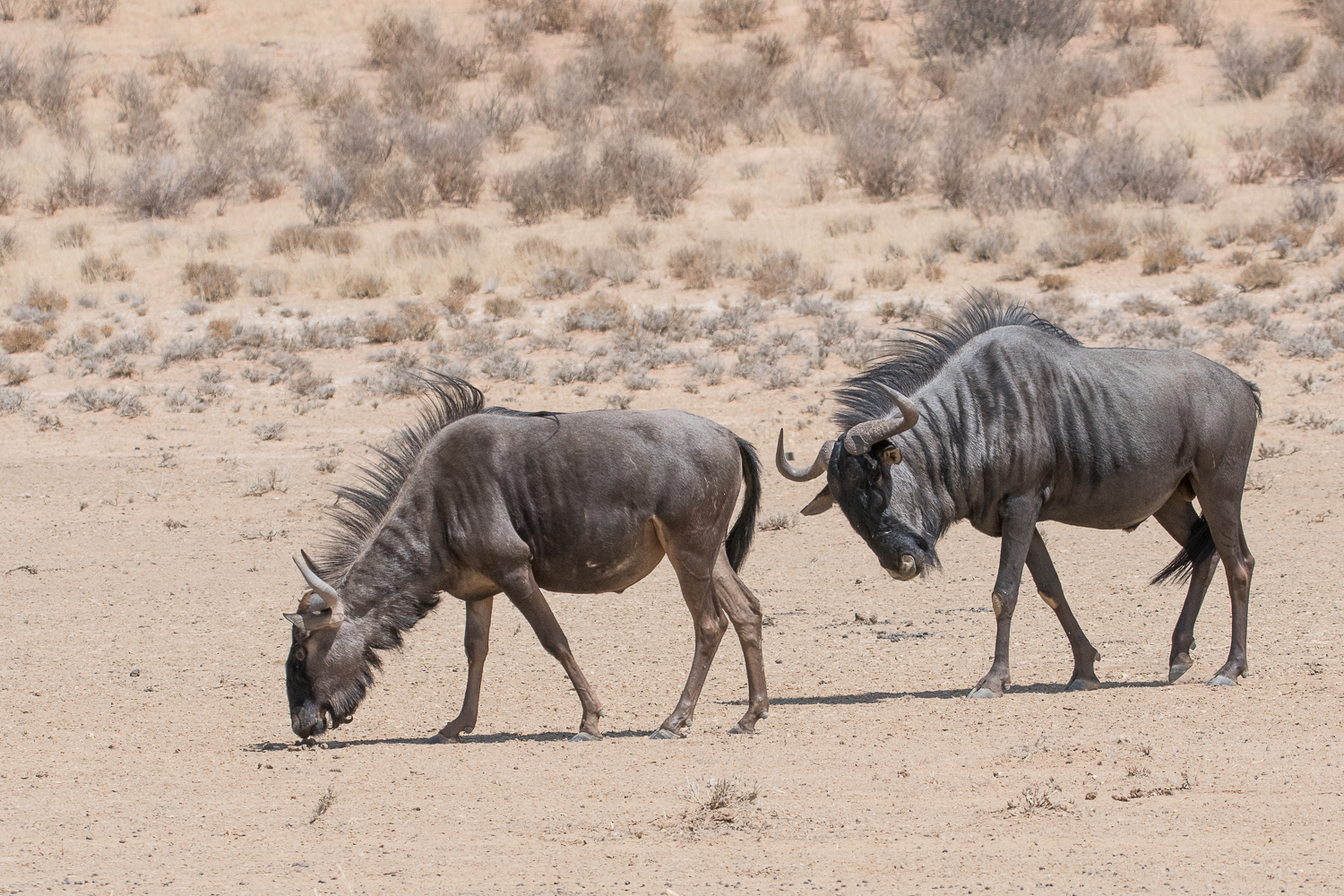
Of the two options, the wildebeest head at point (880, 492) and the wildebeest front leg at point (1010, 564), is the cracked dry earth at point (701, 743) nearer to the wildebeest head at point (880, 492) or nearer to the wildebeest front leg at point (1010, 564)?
the wildebeest front leg at point (1010, 564)

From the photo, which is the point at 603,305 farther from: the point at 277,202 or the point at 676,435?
the point at 676,435

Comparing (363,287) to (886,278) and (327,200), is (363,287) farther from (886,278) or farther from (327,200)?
(886,278)

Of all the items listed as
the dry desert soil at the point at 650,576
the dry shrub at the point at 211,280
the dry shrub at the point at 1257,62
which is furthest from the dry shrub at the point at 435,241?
the dry shrub at the point at 1257,62

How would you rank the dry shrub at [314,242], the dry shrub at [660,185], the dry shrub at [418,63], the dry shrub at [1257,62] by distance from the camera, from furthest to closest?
the dry shrub at [418,63] → the dry shrub at [1257,62] → the dry shrub at [660,185] → the dry shrub at [314,242]

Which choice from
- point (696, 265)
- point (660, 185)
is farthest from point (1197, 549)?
point (660, 185)

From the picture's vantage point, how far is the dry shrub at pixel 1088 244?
21344mm

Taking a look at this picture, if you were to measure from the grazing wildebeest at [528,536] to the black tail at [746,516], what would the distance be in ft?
0.87

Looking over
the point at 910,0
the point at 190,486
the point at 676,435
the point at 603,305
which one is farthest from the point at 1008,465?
the point at 910,0

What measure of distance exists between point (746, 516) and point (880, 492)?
712mm

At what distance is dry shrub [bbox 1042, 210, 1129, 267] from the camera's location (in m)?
21.3

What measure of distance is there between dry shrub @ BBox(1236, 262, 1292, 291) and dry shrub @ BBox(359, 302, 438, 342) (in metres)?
10.5

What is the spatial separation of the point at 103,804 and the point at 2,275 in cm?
1909

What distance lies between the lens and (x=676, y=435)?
7.46 metres

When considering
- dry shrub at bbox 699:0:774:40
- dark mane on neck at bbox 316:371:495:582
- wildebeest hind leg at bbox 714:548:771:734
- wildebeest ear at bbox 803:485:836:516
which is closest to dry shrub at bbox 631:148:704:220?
dry shrub at bbox 699:0:774:40
